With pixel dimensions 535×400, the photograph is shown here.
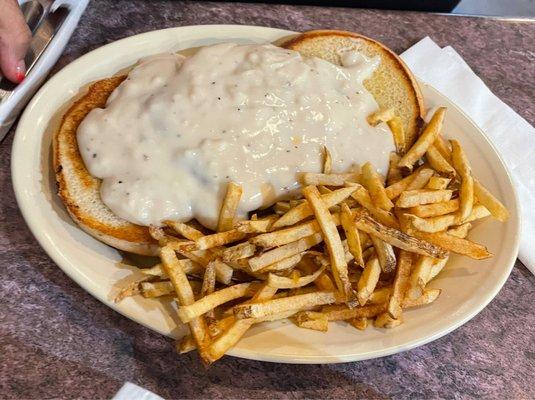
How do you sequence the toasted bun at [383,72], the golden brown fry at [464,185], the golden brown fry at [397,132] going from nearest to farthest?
the golden brown fry at [464,185] → the golden brown fry at [397,132] → the toasted bun at [383,72]

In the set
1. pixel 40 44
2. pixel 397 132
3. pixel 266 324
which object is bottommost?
pixel 266 324

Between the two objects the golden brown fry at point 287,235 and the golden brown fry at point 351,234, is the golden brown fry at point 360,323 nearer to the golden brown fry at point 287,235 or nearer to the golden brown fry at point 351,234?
the golden brown fry at point 351,234

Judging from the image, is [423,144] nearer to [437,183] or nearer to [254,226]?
[437,183]

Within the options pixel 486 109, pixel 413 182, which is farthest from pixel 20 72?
pixel 486 109

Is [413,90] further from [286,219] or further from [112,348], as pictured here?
[112,348]

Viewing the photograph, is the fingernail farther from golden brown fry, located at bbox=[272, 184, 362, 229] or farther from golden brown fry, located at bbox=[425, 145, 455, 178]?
golden brown fry, located at bbox=[425, 145, 455, 178]

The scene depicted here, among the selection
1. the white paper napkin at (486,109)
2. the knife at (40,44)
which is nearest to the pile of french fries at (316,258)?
the white paper napkin at (486,109)

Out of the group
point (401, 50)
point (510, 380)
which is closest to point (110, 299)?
point (510, 380)
